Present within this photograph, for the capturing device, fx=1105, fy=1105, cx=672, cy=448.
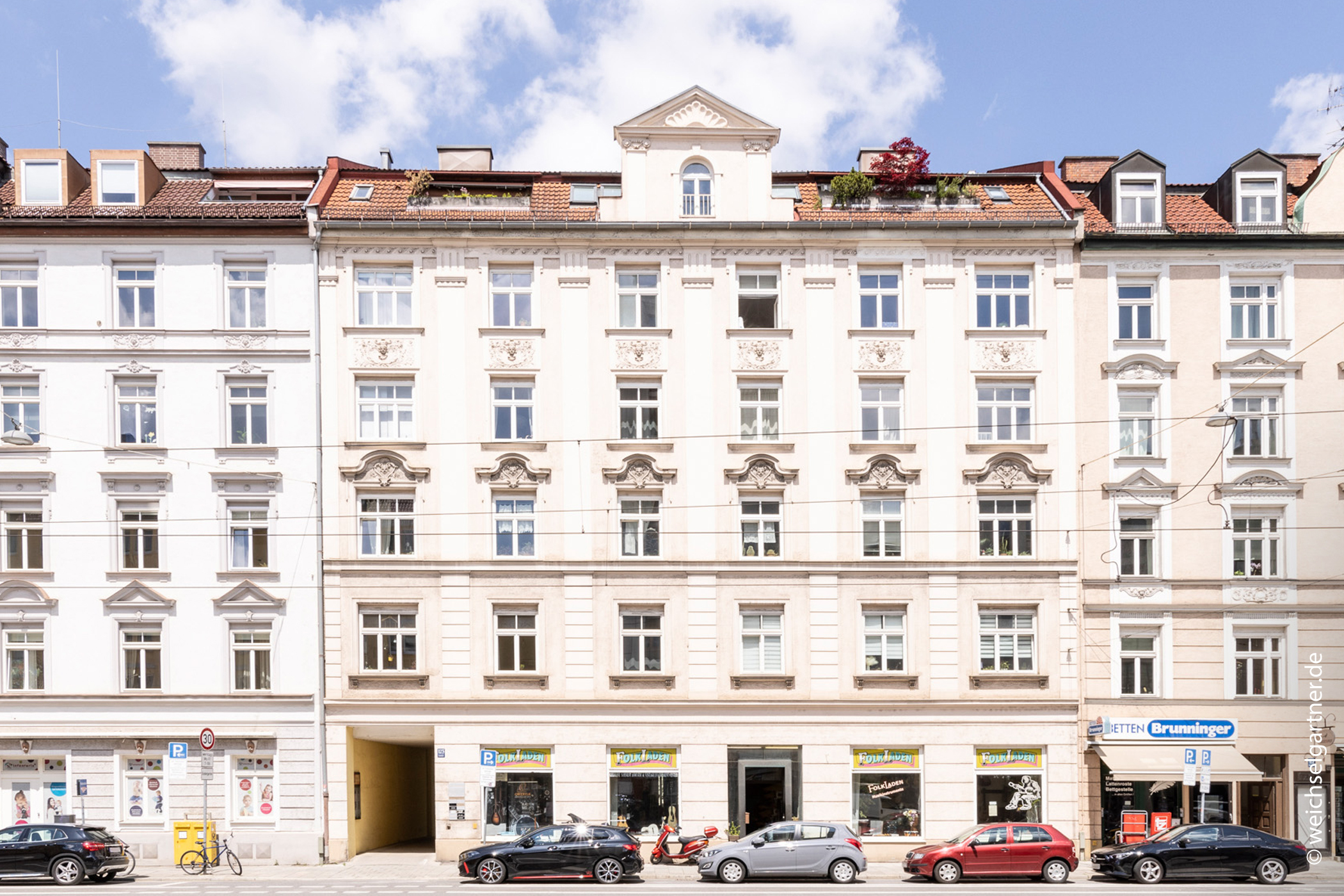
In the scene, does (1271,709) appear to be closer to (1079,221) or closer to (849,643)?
(849,643)

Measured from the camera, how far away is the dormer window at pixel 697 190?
31.0 meters

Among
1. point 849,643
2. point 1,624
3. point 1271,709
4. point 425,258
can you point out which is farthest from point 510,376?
point 1271,709

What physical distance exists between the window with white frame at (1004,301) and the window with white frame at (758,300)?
5.63 meters

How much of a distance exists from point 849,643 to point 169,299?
20.8 m

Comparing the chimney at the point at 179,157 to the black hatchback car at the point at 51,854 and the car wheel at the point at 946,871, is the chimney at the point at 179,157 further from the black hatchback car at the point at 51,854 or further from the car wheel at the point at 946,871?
the car wheel at the point at 946,871

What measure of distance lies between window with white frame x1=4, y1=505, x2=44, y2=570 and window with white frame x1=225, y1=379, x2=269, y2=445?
5.61 metres

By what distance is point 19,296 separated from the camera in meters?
30.2

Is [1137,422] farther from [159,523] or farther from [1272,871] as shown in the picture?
[159,523]

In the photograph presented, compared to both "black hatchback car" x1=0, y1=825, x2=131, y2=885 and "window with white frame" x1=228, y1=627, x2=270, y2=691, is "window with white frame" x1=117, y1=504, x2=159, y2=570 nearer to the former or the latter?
"window with white frame" x1=228, y1=627, x2=270, y2=691

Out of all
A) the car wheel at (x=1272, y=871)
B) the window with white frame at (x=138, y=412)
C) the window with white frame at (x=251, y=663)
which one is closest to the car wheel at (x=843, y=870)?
the car wheel at (x=1272, y=871)

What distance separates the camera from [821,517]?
30078 mm

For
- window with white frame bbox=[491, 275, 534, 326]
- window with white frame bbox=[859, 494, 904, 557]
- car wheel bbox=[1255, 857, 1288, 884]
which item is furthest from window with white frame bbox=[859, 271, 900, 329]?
car wheel bbox=[1255, 857, 1288, 884]

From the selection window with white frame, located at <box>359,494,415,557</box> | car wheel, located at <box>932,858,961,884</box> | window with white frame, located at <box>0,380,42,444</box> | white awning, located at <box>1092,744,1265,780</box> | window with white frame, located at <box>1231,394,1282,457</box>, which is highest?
window with white frame, located at <box>0,380,42,444</box>

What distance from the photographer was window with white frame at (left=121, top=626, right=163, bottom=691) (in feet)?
96.6
